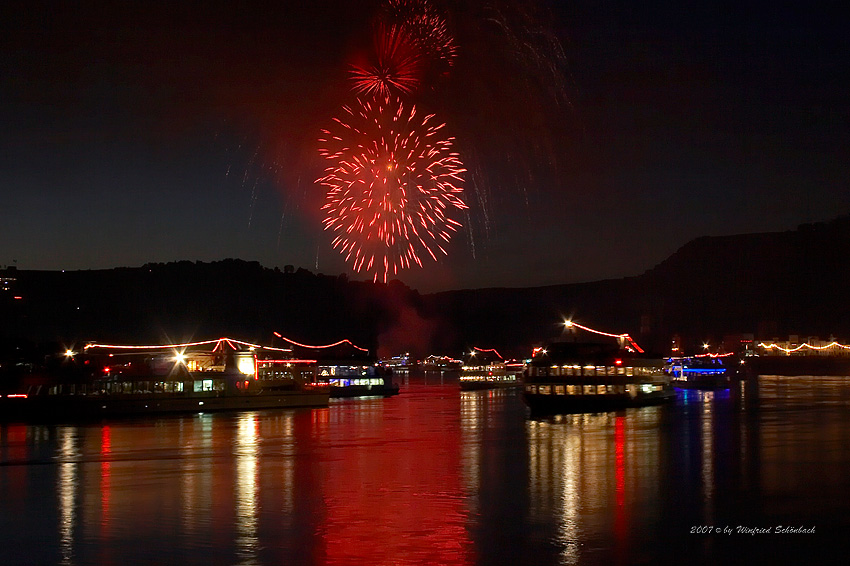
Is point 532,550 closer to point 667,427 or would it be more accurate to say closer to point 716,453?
point 716,453

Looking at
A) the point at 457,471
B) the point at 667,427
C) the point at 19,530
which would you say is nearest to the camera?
the point at 19,530

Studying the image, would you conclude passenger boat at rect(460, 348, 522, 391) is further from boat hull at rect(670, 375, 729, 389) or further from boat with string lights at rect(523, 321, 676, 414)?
boat with string lights at rect(523, 321, 676, 414)

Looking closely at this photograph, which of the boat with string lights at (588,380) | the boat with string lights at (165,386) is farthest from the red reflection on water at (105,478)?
the boat with string lights at (588,380)

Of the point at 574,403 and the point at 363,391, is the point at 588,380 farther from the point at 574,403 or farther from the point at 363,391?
the point at 363,391

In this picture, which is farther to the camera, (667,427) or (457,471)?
(667,427)

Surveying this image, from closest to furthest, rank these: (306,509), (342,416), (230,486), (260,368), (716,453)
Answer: (306,509), (230,486), (716,453), (342,416), (260,368)

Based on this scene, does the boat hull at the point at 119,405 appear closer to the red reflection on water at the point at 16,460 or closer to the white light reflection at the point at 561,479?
the red reflection on water at the point at 16,460

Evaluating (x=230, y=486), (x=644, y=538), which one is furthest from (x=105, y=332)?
(x=644, y=538)
